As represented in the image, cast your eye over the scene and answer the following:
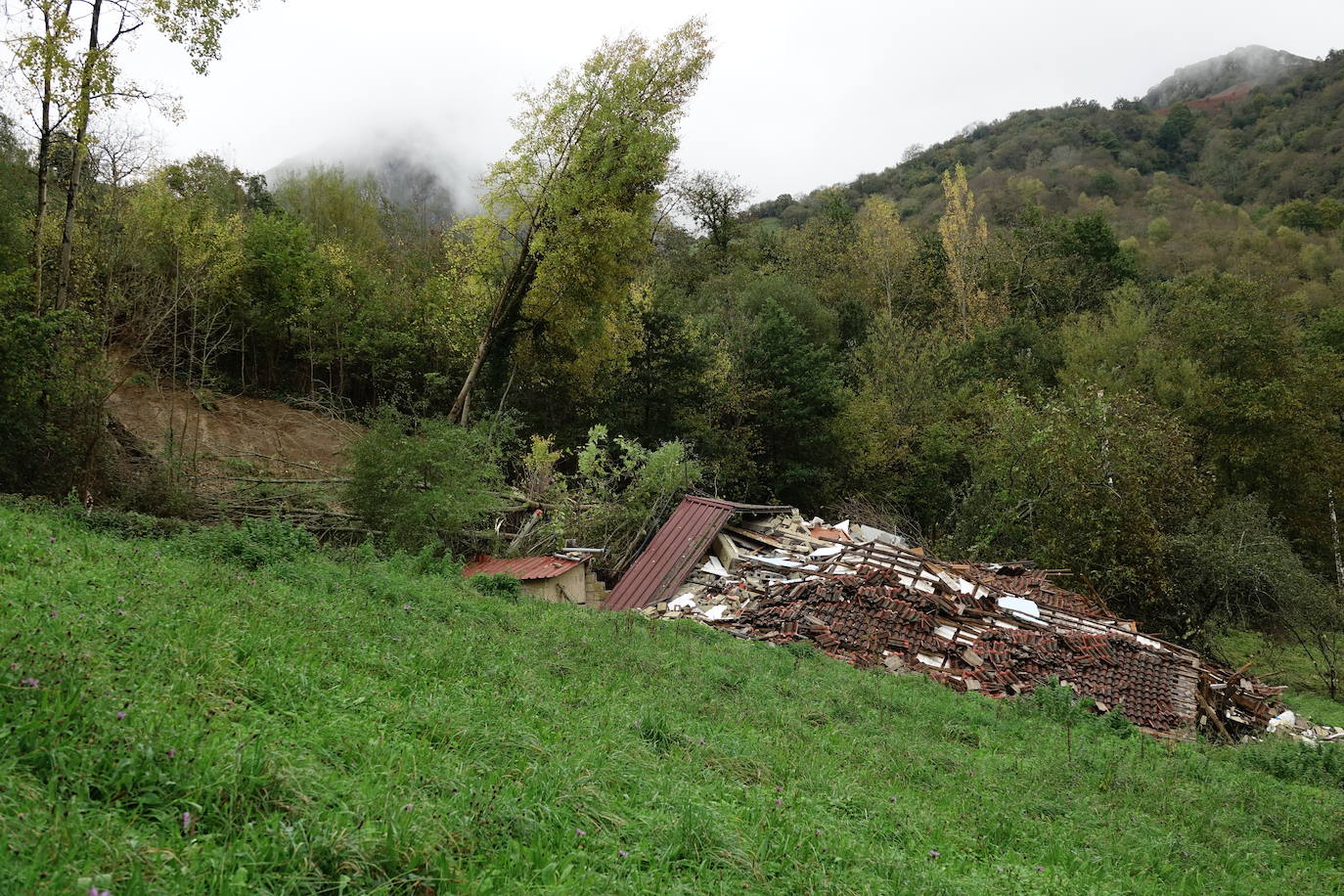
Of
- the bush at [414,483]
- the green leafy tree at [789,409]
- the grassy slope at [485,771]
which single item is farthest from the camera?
the green leafy tree at [789,409]

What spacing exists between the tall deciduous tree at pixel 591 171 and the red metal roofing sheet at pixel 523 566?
15.3ft

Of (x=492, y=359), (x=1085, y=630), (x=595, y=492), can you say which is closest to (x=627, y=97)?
(x=492, y=359)

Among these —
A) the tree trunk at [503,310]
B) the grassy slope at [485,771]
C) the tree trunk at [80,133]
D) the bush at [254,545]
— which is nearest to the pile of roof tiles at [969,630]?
the grassy slope at [485,771]

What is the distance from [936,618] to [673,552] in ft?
16.5

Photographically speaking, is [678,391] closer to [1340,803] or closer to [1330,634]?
[1330,634]

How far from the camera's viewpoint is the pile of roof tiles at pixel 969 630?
10102mm

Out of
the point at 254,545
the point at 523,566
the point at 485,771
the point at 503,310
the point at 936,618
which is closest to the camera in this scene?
the point at 485,771

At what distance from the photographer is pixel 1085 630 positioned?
37.9 ft

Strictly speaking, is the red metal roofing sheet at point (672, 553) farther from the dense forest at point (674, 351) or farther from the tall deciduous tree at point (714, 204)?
the tall deciduous tree at point (714, 204)

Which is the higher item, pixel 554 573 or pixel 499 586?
pixel 499 586

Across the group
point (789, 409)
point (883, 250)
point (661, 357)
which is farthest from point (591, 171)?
Result: point (883, 250)

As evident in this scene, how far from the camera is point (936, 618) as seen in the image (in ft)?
37.3

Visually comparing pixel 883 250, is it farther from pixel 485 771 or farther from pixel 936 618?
pixel 485 771

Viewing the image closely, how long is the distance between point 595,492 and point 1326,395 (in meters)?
22.0
